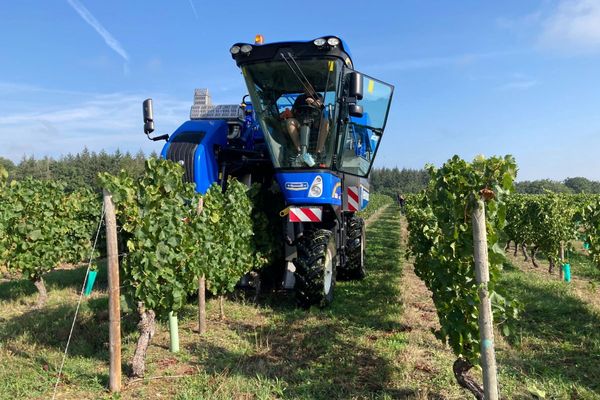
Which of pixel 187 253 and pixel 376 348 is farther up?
pixel 187 253

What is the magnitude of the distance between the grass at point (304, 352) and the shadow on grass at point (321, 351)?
12 mm

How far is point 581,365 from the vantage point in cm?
406

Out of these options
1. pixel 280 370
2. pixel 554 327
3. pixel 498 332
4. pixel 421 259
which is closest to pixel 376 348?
pixel 280 370

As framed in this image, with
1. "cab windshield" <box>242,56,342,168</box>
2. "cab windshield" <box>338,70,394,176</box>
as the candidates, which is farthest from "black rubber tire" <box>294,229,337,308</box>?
"cab windshield" <box>338,70,394,176</box>

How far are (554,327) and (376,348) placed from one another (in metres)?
2.43

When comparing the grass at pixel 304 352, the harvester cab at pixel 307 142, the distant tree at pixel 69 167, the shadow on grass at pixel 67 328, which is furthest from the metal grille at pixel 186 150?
the distant tree at pixel 69 167

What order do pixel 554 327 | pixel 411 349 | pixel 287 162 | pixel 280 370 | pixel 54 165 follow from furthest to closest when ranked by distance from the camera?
pixel 54 165
pixel 287 162
pixel 554 327
pixel 411 349
pixel 280 370

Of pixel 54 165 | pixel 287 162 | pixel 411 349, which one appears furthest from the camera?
pixel 54 165

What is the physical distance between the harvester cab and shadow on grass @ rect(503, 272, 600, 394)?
7.79 feet

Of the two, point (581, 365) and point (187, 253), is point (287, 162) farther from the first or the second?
point (581, 365)

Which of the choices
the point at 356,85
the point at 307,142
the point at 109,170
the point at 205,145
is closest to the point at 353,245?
the point at 307,142

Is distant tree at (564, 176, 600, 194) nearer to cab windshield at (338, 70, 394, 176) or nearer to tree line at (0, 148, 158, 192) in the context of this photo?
tree line at (0, 148, 158, 192)

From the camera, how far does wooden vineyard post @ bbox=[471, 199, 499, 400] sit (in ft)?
9.58

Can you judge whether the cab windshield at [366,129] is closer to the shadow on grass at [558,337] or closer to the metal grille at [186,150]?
the metal grille at [186,150]
